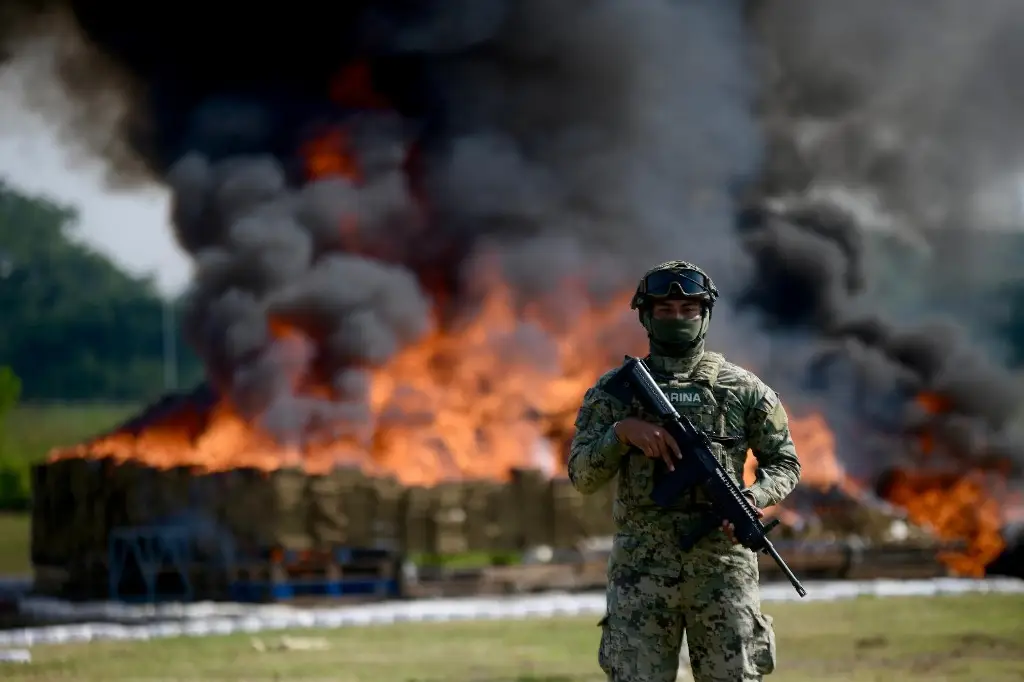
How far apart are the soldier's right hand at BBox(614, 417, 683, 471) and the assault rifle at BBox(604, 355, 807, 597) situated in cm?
6

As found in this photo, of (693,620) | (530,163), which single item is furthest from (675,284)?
(530,163)

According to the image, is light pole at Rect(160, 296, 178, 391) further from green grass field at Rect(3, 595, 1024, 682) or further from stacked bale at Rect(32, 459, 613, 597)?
green grass field at Rect(3, 595, 1024, 682)

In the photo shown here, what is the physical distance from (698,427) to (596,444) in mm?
460

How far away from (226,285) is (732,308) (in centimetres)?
1092

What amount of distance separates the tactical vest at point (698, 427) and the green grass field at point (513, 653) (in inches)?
263

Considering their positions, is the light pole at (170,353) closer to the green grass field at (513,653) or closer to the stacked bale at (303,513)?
the stacked bale at (303,513)

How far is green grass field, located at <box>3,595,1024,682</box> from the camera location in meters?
14.3

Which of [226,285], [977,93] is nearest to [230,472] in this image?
[226,285]

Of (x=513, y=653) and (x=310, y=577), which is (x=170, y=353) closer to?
(x=310, y=577)

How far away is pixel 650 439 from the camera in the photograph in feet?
23.7

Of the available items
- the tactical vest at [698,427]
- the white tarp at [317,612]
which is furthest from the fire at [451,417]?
the tactical vest at [698,427]

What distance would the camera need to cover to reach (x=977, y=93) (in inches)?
1534

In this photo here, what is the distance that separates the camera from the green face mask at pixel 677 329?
7598mm

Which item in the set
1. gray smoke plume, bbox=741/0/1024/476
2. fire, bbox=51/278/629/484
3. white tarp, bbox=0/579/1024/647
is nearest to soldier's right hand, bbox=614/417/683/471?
white tarp, bbox=0/579/1024/647
